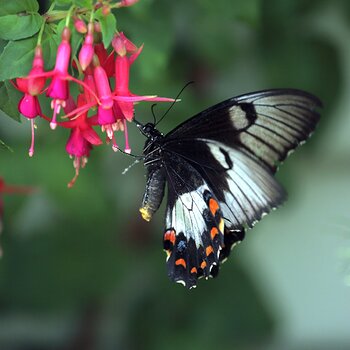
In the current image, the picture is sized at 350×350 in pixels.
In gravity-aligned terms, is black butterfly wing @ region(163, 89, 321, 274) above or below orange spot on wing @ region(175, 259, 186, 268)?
above

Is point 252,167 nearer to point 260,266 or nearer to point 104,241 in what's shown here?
point 104,241

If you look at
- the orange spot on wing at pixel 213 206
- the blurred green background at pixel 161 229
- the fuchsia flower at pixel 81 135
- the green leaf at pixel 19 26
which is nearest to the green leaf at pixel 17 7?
the green leaf at pixel 19 26

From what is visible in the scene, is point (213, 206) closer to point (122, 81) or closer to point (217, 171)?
point (217, 171)

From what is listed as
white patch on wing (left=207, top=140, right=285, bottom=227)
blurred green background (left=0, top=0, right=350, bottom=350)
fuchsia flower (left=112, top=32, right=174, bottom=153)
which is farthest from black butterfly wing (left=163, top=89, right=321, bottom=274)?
blurred green background (left=0, top=0, right=350, bottom=350)

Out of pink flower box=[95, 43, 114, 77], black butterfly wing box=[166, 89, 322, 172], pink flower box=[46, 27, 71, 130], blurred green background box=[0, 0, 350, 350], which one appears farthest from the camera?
blurred green background box=[0, 0, 350, 350]

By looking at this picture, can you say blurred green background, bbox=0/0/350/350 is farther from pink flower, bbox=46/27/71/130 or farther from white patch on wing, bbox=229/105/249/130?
pink flower, bbox=46/27/71/130

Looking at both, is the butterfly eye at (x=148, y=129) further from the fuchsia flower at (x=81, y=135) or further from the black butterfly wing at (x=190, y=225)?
the fuchsia flower at (x=81, y=135)

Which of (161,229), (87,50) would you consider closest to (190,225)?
(87,50)
